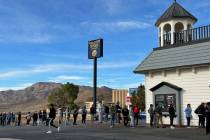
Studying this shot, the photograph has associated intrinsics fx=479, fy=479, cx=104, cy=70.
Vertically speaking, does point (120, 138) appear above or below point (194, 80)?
below

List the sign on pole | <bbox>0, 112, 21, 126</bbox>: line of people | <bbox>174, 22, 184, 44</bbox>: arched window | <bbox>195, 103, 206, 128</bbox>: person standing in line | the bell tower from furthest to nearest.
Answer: <bbox>0, 112, 21, 126</bbox>: line of people, the sign on pole, the bell tower, <bbox>174, 22, 184, 44</bbox>: arched window, <bbox>195, 103, 206, 128</bbox>: person standing in line

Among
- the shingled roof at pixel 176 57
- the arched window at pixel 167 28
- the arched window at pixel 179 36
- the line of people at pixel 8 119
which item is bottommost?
the line of people at pixel 8 119

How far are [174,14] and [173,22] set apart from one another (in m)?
0.60

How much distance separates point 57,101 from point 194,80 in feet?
195

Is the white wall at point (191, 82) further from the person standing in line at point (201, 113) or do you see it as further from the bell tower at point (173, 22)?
the bell tower at point (173, 22)

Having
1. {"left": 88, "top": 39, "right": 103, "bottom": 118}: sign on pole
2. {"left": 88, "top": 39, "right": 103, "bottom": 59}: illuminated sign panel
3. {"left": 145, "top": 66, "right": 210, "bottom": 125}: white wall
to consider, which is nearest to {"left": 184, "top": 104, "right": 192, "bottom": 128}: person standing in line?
{"left": 145, "top": 66, "right": 210, "bottom": 125}: white wall

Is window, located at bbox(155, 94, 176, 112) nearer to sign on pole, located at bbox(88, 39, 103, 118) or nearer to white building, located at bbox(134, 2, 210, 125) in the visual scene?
white building, located at bbox(134, 2, 210, 125)

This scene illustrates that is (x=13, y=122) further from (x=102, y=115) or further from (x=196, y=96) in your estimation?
(x=196, y=96)

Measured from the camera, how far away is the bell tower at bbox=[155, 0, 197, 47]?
33.7 m

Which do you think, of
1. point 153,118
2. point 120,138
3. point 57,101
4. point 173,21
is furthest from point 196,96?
point 57,101

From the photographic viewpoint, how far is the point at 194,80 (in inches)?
1174

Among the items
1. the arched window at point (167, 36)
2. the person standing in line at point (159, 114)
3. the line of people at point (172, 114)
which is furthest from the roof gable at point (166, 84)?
the arched window at point (167, 36)

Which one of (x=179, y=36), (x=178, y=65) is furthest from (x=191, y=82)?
(x=179, y=36)

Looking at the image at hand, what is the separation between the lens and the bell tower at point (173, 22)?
33719 mm
